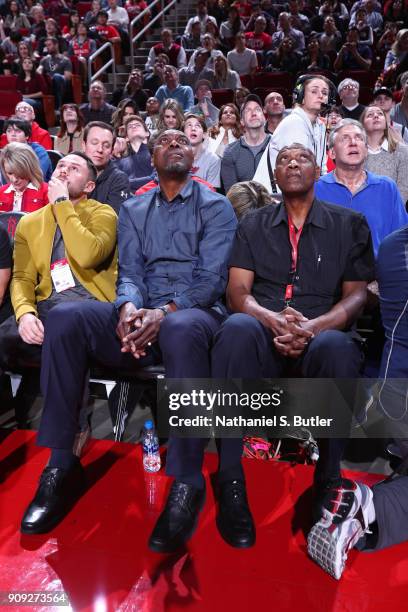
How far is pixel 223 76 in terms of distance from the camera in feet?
25.6

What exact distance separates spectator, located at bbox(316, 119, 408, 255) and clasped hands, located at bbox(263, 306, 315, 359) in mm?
861

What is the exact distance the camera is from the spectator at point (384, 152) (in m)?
3.65

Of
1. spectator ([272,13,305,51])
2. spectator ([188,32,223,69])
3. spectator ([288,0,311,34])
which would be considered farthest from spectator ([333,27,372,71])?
spectator ([188,32,223,69])

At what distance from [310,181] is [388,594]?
1407 millimetres

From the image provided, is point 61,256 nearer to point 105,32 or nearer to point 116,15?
point 105,32

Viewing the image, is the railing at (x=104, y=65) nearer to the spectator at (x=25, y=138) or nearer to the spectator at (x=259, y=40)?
the spectator at (x=259, y=40)

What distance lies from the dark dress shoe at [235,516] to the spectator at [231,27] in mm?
8437

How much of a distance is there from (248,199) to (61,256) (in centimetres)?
88

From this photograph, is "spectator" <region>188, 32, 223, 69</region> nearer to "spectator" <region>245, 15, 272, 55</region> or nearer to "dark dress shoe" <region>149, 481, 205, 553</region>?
"spectator" <region>245, 15, 272, 55</region>

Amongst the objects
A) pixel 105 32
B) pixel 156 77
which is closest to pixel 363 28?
pixel 156 77

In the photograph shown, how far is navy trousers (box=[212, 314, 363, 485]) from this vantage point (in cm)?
194

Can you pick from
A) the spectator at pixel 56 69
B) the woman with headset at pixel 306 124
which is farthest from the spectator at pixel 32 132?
the woman with headset at pixel 306 124

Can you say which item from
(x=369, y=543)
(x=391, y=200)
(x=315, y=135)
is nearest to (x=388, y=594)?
(x=369, y=543)

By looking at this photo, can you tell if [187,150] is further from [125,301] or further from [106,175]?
[106,175]
